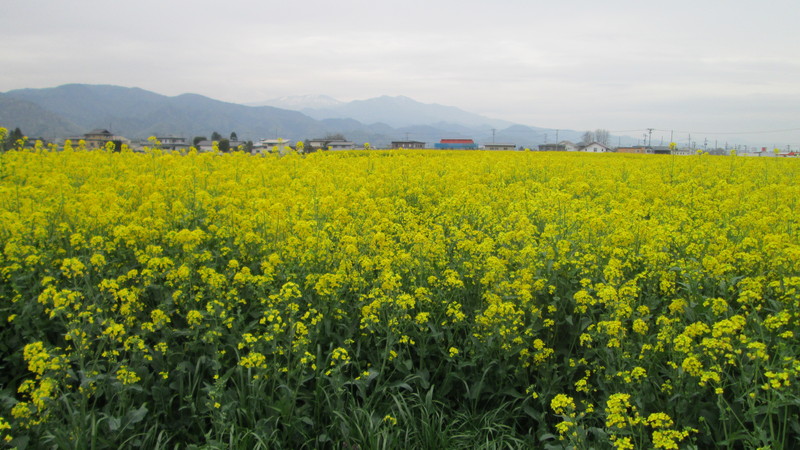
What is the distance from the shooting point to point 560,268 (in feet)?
13.9

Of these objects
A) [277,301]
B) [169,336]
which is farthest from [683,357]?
[169,336]

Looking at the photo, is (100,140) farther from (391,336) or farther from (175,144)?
(391,336)

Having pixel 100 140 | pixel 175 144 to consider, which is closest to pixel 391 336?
pixel 100 140

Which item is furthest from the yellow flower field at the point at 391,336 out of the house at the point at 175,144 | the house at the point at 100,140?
the house at the point at 175,144

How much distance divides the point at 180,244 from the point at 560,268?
3882 millimetres

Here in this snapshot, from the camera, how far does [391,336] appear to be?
11.4ft

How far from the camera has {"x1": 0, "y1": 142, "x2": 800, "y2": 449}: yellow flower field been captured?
2.98 meters

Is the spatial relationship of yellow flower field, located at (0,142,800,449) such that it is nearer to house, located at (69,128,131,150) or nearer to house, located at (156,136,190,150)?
house, located at (69,128,131,150)

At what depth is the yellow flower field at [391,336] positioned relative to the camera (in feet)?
9.79

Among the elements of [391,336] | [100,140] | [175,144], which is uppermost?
[175,144]

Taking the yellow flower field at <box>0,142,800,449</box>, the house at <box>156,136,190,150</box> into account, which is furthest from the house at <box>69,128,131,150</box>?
the yellow flower field at <box>0,142,800,449</box>

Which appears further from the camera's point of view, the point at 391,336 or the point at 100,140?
the point at 100,140

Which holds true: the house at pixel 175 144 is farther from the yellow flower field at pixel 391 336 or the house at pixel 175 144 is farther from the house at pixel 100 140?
the yellow flower field at pixel 391 336

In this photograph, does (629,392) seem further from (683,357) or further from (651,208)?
(651,208)
